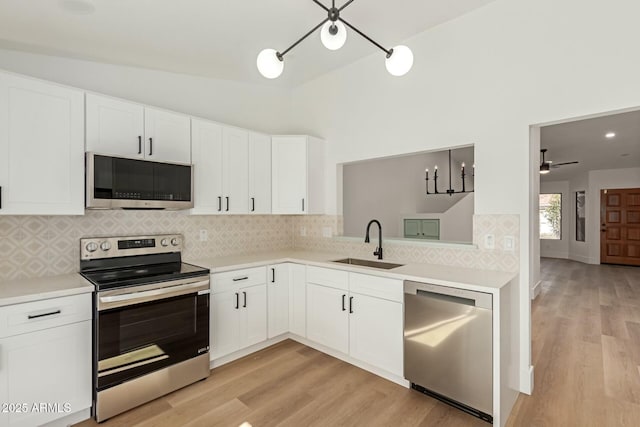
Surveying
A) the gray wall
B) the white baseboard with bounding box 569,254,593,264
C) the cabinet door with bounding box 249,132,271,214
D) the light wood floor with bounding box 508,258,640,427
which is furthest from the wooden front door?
the cabinet door with bounding box 249,132,271,214

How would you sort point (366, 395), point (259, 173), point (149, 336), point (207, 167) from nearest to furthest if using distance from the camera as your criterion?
point (149, 336)
point (366, 395)
point (207, 167)
point (259, 173)

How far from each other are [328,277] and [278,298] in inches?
24.8

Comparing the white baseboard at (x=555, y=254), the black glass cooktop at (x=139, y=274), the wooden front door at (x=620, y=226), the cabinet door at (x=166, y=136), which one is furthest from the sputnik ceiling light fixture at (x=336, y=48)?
the white baseboard at (x=555, y=254)

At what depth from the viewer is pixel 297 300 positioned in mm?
3184

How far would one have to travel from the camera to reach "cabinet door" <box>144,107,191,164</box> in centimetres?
257

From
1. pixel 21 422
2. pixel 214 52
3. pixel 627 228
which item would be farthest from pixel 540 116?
pixel 627 228

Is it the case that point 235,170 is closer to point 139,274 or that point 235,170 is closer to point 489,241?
point 139,274

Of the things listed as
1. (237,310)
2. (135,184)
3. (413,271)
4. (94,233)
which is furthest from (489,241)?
(94,233)

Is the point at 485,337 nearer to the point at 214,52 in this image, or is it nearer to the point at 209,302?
the point at 209,302

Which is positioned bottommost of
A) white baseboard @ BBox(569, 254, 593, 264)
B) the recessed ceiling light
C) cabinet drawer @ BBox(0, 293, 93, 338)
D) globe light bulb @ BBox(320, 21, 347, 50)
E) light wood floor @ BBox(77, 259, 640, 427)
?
light wood floor @ BBox(77, 259, 640, 427)

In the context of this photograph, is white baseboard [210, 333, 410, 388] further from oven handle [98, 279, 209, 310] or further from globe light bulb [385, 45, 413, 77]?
globe light bulb [385, 45, 413, 77]

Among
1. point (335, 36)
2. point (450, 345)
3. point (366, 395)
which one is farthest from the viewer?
point (366, 395)

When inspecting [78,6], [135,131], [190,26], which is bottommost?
[135,131]

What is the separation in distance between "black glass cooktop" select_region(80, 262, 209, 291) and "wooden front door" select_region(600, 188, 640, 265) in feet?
34.1
